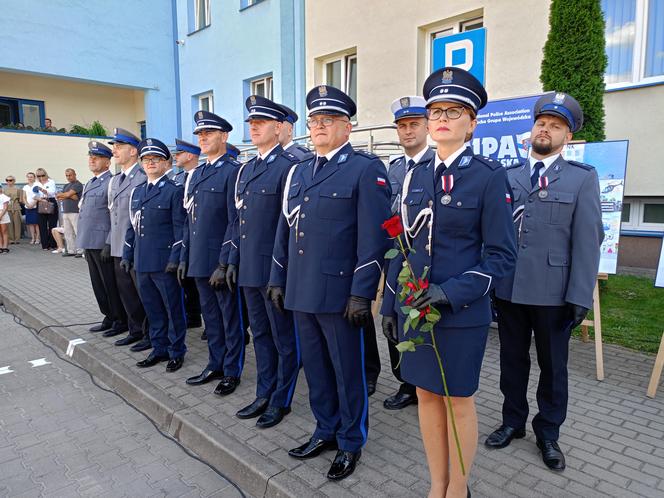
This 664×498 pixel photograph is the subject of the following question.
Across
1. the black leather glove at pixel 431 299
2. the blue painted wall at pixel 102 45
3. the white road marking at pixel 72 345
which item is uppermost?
the blue painted wall at pixel 102 45

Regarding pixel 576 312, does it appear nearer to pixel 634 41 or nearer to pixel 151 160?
pixel 151 160

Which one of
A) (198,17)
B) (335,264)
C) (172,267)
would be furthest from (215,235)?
(198,17)

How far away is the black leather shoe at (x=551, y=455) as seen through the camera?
2967mm

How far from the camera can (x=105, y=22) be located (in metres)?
16.5

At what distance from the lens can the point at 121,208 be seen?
207 inches

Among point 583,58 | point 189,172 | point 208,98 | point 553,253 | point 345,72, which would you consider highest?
point 208,98

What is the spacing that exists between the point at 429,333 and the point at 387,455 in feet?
3.91

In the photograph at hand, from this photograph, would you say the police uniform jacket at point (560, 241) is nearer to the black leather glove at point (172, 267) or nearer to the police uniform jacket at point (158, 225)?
the black leather glove at point (172, 267)

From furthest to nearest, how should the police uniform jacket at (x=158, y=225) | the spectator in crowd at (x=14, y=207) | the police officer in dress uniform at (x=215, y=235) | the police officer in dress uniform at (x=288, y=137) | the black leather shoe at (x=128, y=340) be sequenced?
the spectator in crowd at (x=14, y=207) < the black leather shoe at (x=128, y=340) < the police uniform jacket at (x=158, y=225) < the police officer in dress uniform at (x=215, y=235) < the police officer in dress uniform at (x=288, y=137)

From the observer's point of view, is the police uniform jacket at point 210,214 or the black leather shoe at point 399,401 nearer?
the black leather shoe at point 399,401

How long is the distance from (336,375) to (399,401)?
1047mm

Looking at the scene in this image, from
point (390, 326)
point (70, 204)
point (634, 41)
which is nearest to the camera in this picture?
point (390, 326)

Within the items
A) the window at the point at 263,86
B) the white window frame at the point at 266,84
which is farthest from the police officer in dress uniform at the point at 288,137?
the window at the point at 263,86

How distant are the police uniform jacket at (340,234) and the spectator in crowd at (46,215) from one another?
1343cm
